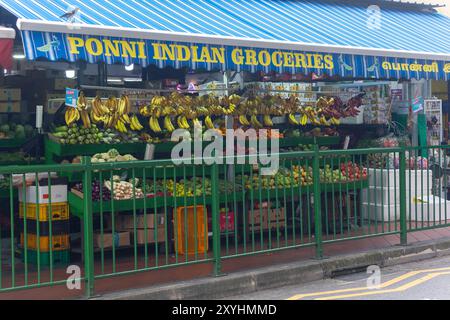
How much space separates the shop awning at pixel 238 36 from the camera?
833 centimetres

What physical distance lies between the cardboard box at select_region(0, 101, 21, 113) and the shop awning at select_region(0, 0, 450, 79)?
2.45m

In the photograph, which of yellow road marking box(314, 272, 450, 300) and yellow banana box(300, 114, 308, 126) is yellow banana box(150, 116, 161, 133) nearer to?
yellow banana box(300, 114, 308, 126)

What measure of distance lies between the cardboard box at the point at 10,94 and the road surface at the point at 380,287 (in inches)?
202

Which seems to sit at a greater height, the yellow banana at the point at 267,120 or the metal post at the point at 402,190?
the yellow banana at the point at 267,120

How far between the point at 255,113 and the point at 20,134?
3718 millimetres

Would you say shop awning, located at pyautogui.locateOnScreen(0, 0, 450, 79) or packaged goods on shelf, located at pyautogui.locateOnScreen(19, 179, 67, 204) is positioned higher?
shop awning, located at pyautogui.locateOnScreen(0, 0, 450, 79)

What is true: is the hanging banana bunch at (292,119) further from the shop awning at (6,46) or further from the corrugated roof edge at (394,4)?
the shop awning at (6,46)

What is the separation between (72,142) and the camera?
9.63m

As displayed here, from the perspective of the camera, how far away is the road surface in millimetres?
7672

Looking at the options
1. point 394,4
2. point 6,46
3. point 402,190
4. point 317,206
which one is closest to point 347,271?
point 317,206
